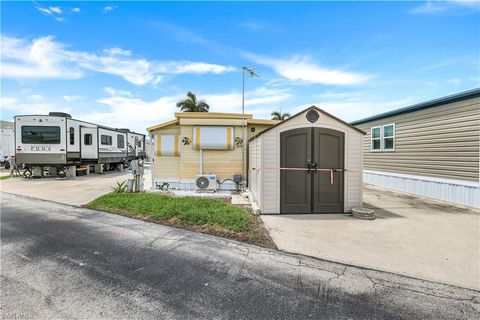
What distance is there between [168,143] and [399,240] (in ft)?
26.5

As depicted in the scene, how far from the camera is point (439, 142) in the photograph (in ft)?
26.4

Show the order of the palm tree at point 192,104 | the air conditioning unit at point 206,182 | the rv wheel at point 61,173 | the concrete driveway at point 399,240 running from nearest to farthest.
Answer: the concrete driveway at point 399,240 < the air conditioning unit at point 206,182 < the rv wheel at point 61,173 < the palm tree at point 192,104

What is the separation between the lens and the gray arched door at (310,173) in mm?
6074

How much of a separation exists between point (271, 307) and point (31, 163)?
15.1 metres

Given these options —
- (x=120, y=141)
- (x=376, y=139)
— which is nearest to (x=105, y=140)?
(x=120, y=141)

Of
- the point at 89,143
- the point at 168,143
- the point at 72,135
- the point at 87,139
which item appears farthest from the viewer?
the point at 89,143

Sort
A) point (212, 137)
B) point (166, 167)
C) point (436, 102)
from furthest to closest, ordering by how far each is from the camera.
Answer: point (166, 167) → point (212, 137) → point (436, 102)

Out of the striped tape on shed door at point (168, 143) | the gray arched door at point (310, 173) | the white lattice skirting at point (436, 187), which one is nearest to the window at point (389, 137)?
the white lattice skirting at point (436, 187)

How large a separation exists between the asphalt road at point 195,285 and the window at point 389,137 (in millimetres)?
8939

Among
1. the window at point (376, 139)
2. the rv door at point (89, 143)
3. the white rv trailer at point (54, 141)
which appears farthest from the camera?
the rv door at point (89, 143)

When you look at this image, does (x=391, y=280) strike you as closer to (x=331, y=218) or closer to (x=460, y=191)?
(x=331, y=218)

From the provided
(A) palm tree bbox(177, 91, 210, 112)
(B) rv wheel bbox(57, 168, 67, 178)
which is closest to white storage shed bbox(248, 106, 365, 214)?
(B) rv wheel bbox(57, 168, 67, 178)

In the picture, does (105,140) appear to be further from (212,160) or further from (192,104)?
(192,104)

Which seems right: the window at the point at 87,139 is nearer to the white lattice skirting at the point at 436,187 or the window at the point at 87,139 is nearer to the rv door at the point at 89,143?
the rv door at the point at 89,143
